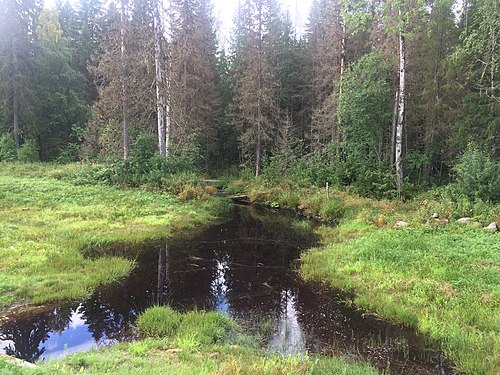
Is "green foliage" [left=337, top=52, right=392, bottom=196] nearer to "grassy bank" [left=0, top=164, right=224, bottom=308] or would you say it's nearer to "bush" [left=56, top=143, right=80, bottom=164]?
"grassy bank" [left=0, top=164, right=224, bottom=308]

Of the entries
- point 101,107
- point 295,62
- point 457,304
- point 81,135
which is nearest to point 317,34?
point 295,62

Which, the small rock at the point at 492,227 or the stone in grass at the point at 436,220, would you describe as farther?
the stone in grass at the point at 436,220

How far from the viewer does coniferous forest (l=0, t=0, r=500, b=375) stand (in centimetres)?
678

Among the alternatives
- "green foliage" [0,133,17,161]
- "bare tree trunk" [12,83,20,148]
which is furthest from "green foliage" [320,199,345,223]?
"bare tree trunk" [12,83,20,148]

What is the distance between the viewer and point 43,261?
384 inches

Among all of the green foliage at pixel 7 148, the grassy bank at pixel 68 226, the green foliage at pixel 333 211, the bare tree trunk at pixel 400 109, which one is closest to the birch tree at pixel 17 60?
the green foliage at pixel 7 148

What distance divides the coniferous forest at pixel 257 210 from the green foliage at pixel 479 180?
3.6 inches

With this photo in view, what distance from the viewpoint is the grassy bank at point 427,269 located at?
22.1 ft

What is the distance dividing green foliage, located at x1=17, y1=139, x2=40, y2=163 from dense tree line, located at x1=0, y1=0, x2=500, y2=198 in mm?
1481

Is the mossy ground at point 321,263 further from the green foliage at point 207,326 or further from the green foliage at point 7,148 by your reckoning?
the green foliage at point 7,148

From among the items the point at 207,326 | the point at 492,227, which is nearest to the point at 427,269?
the point at 492,227

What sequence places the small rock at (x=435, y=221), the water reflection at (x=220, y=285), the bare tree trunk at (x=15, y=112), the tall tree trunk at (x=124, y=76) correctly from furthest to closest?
the bare tree trunk at (x=15, y=112), the tall tree trunk at (x=124, y=76), the small rock at (x=435, y=221), the water reflection at (x=220, y=285)

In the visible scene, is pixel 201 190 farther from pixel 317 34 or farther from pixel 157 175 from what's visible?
pixel 317 34

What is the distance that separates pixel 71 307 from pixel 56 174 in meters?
17.8
